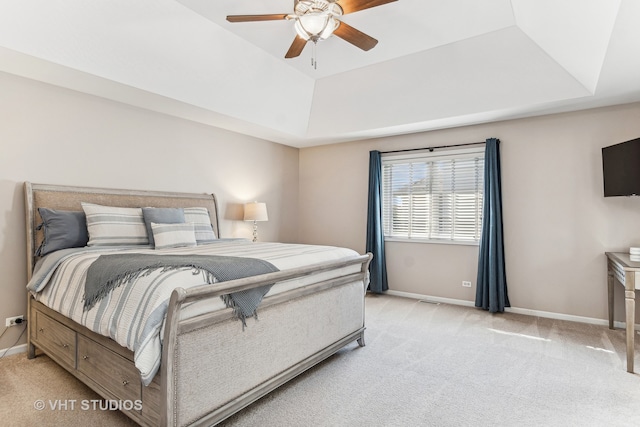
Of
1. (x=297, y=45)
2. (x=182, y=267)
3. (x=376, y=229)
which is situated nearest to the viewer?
(x=182, y=267)

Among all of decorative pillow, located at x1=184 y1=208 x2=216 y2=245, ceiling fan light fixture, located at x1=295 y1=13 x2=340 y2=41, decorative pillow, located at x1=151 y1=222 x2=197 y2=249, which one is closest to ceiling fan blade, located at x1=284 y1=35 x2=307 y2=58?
ceiling fan light fixture, located at x1=295 y1=13 x2=340 y2=41

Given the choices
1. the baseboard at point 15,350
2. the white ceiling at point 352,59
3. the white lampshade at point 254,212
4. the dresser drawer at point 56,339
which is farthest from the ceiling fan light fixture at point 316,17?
the baseboard at point 15,350

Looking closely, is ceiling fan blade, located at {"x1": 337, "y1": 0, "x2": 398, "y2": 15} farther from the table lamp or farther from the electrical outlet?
the electrical outlet

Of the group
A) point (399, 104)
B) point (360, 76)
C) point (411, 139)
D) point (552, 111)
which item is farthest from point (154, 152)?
point (552, 111)

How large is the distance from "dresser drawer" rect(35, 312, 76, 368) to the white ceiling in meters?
2.01

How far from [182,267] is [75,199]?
2143mm

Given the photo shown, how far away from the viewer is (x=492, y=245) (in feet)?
14.1

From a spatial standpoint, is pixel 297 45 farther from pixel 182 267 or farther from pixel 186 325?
pixel 186 325

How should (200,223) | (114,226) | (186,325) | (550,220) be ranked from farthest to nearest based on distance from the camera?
(550,220) < (200,223) < (114,226) < (186,325)

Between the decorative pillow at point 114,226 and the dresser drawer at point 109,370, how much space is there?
1056 mm

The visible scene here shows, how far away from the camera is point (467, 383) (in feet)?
8.29

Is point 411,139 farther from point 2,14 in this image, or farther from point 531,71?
point 2,14

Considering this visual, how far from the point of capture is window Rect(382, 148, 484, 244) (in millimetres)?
4699

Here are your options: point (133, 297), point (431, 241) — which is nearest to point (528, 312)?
point (431, 241)
